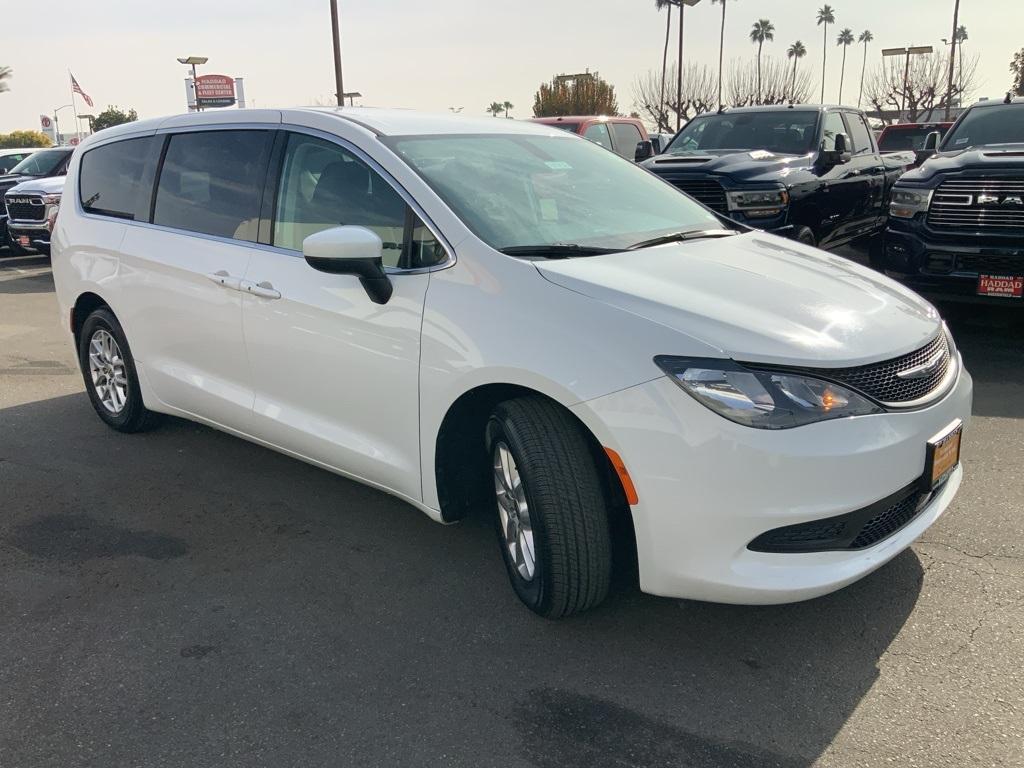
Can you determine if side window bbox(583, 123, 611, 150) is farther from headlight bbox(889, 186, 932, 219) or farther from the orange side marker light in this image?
the orange side marker light

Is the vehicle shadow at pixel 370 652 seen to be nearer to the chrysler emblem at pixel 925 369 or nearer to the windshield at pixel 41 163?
the chrysler emblem at pixel 925 369

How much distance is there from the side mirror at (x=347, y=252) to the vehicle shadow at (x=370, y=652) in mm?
1199

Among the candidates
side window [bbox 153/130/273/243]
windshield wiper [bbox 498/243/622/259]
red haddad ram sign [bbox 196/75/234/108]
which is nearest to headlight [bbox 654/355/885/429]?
windshield wiper [bbox 498/243/622/259]

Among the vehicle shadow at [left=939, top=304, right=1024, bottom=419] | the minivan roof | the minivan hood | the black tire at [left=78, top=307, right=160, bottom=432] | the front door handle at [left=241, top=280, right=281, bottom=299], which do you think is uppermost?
the minivan roof

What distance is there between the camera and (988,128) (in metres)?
8.43

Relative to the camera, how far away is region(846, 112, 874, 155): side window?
9.88 metres

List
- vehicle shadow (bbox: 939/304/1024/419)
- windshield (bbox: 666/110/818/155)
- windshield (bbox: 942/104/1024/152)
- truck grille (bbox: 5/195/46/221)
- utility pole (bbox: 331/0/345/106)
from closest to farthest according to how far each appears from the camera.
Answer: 1. vehicle shadow (bbox: 939/304/1024/419)
2. windshield (bbox: 942/104/1024/152)
3. windshield (bbox: 666/110/818/155)
4. truck grille (bbox: 5/195/46/221)
5. utility pole (bbox: 331/0/345/106)

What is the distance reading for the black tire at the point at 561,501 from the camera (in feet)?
9.33

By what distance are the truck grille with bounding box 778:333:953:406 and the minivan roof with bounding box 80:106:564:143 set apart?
2.03m

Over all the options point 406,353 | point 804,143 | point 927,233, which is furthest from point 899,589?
point 804,143

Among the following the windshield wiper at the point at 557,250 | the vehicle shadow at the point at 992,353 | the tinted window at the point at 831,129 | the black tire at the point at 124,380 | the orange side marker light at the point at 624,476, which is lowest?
the vehicle shadow at the point at 992,353

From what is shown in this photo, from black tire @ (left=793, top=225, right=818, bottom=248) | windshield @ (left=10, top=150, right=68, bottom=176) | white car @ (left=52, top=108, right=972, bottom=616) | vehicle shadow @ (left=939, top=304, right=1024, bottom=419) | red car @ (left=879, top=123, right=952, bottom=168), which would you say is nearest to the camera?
white car @ (left=52, top=108, right=972, bottom=616)

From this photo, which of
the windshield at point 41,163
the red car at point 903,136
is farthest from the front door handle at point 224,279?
the red car at point 903,136

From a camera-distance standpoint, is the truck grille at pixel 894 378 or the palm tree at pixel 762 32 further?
the palm tree at pixel 762 32
